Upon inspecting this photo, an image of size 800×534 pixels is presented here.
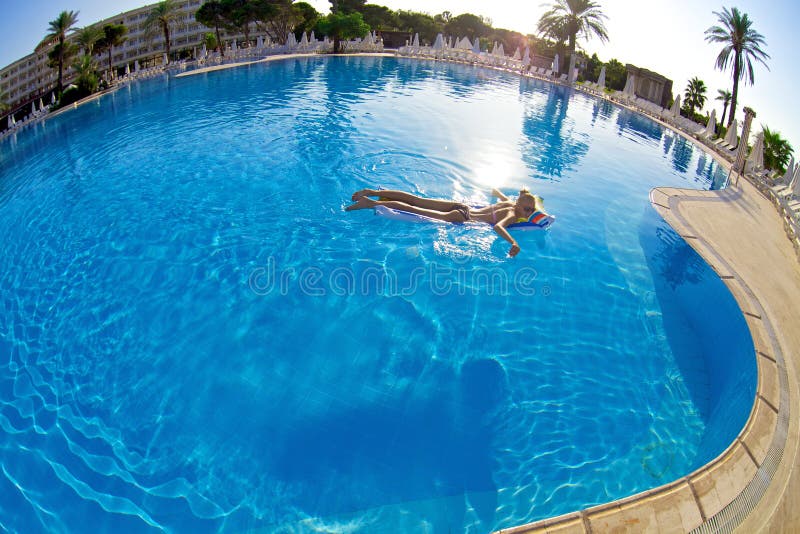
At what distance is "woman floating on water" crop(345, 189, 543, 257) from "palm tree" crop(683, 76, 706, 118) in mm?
31759

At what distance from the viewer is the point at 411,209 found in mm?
8500

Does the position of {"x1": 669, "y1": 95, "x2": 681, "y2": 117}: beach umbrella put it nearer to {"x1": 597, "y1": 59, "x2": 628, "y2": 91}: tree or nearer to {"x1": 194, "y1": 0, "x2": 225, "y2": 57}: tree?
{"x1": 597, "y1": 59, "x2": 628, "y2": 91}: tree

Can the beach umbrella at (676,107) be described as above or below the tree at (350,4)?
below

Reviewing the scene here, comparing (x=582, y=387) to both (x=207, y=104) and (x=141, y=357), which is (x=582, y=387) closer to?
(x=141, y=357)

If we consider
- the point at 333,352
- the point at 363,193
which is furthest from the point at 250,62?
the point at 333,352

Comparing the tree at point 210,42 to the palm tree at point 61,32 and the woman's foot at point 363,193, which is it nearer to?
the palm tree at point 61,32

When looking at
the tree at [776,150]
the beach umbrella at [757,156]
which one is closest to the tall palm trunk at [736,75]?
the tree at [776,150]

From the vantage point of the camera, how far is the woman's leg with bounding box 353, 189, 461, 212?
337 inches

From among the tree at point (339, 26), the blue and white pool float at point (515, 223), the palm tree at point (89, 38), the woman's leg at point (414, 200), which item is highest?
the tree at point (339, 26)

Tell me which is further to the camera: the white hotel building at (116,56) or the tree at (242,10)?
the white hotel building at (116,56)

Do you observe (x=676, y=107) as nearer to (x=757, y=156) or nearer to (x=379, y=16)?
(x=757, y=156)

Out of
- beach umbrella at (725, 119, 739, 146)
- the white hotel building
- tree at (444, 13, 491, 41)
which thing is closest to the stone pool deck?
beach umbrella at (725, 119, 739, 146)

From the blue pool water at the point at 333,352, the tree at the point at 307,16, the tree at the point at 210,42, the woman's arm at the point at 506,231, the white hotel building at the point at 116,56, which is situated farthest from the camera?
the white hotel building at the point at 116,56

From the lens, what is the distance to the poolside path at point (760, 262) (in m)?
3.98
